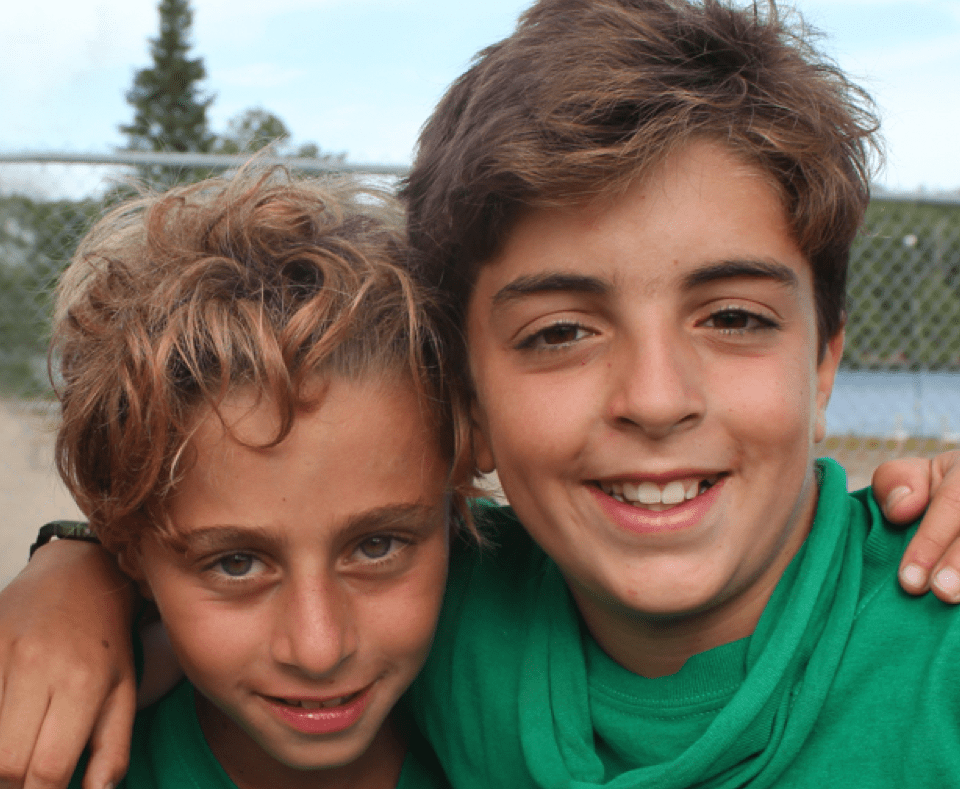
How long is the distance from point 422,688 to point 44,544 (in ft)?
2.70

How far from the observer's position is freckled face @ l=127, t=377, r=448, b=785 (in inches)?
56.3

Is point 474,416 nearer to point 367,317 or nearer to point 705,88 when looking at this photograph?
point 367,317

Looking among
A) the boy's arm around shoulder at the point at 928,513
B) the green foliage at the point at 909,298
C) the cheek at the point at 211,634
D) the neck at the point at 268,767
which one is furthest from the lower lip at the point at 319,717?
the green foliage at the point at 909,298

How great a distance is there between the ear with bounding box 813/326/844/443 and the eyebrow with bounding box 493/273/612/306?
0.46 meters

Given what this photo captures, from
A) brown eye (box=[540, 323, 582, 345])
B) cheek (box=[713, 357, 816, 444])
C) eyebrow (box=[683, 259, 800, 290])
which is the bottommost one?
cheek (box=[713, 357, 816, 444])

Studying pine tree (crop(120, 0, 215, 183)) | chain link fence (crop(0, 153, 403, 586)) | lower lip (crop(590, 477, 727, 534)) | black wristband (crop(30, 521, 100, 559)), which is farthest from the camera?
pine tree (crop(120, 0, 215, 183))

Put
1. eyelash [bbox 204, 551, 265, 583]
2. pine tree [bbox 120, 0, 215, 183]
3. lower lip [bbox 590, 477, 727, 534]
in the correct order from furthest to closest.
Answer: pine tree [bbox 120, 0, 215, 183], eyelash [bbox 204, 551, 265, 583], lower lip [bbox 590, 477, 727, 534]

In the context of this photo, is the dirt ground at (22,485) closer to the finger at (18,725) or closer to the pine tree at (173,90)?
the finger at (18,725)

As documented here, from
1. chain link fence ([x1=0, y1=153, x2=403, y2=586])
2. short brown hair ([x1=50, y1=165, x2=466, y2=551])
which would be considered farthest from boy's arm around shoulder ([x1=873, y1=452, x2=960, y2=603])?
chain link fence ([x1=0, y1=153, x2=403, y2=586])

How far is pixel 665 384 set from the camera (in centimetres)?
126

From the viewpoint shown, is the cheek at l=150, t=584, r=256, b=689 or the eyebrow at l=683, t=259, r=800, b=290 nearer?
the eyebrow at l=683, t=259, r=800, b=290

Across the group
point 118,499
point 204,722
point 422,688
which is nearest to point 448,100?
point 118,499

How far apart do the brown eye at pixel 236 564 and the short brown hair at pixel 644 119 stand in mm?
572

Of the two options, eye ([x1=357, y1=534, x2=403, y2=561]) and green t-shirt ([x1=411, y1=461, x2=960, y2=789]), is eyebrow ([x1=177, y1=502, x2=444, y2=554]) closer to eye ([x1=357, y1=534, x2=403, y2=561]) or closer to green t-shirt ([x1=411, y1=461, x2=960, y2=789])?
eye ([x1=357, y1=534, x2=403, y2=561])
